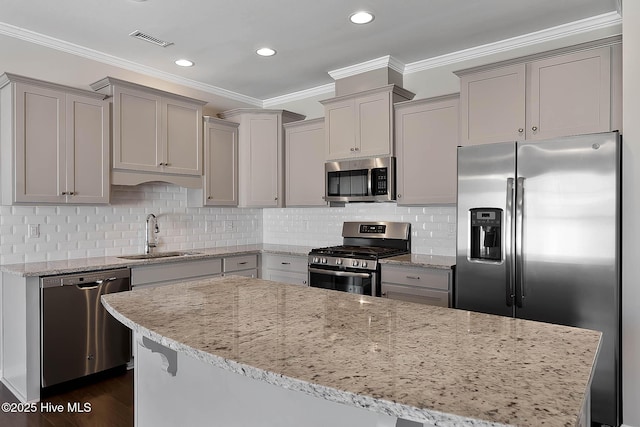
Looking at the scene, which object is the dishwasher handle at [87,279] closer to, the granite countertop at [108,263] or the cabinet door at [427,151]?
the granite countertop at [108,263]

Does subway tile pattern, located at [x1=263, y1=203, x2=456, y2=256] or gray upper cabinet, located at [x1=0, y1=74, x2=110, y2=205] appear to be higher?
gray upper cabinet, located at [x1=0, y1=74, x2=110, y2=205]

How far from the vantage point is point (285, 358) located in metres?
1.11

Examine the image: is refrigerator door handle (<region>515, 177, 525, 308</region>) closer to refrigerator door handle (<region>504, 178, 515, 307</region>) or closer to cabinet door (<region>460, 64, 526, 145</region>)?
refrigerator door handle (<region>504, 178, 515, 307</region>)

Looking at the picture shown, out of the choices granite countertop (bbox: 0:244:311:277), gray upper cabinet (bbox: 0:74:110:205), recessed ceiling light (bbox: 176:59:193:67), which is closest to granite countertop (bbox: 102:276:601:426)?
granite countertop (bbox: 0:244:311:277)

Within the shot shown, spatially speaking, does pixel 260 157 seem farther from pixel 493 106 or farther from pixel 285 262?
pixel 493 106

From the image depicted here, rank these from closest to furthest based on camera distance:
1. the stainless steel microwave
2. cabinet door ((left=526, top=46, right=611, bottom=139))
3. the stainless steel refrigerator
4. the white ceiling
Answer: the stainless steel refrigerator → cabinet door ((left=526, top=46, right=611, bottom=139)) → the white ceiling → the stainless steel microwave

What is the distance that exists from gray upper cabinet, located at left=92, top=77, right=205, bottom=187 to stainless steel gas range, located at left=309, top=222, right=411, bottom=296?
61.6 inches

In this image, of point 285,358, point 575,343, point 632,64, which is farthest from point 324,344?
point 632,64

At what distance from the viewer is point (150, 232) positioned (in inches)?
163

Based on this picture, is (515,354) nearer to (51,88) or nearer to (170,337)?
(170,337)

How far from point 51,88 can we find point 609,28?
13.7 feet

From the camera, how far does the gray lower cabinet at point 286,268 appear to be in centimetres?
431

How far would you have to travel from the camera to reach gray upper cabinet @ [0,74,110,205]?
3047 millimetres

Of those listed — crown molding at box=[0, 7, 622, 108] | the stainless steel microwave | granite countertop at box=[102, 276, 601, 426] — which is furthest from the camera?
the stainless steel microwave
